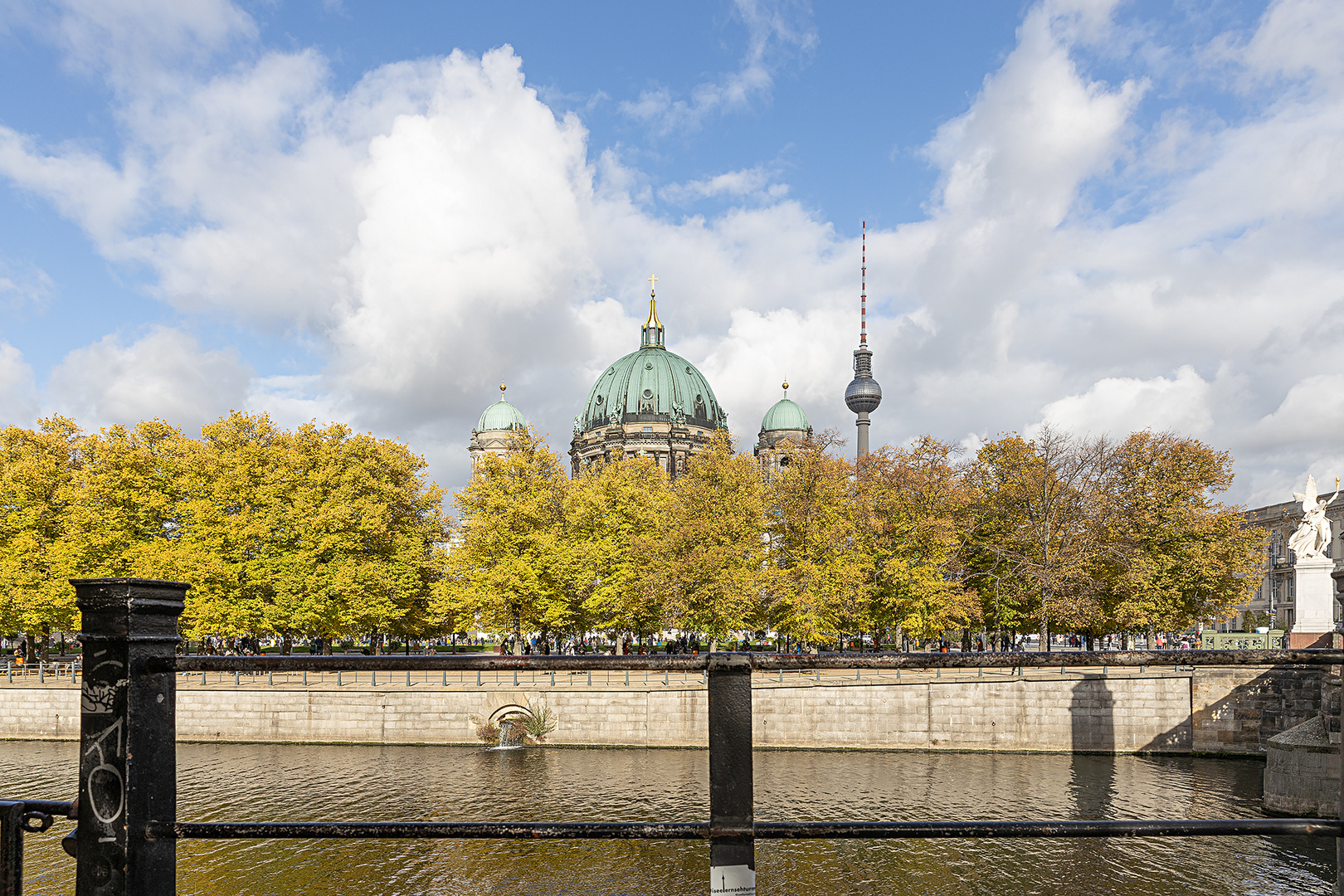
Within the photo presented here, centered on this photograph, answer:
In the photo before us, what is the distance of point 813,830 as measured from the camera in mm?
2996

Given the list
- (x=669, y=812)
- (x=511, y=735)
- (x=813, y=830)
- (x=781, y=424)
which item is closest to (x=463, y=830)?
(x=813, y=830)

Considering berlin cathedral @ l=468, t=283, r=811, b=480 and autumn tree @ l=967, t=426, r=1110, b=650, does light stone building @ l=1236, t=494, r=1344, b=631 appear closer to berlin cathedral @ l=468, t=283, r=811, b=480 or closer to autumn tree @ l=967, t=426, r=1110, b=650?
autumn tree @ l=967, t=426, r=1110, b=650

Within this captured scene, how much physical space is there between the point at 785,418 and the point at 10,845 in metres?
141

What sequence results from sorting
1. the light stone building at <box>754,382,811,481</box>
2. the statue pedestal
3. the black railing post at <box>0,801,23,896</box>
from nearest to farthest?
the black railing post at <box>0,801,23,896</box> → the statue pedestal → the light stone building at <box>754,382,811,481</box>

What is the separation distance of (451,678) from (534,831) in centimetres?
3707

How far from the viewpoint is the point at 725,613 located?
133ft

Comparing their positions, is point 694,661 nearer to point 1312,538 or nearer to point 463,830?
point 463,830

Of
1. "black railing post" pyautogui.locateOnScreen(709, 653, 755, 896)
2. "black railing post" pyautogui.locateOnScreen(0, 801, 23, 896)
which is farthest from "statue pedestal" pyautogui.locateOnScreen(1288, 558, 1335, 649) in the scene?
"black railing post" pyautogui.locateOnScreen(0, 801, 23, 896)

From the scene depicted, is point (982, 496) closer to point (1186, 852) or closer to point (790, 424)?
point (1186, 852)

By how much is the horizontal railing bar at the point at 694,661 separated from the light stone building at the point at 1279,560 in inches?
3376

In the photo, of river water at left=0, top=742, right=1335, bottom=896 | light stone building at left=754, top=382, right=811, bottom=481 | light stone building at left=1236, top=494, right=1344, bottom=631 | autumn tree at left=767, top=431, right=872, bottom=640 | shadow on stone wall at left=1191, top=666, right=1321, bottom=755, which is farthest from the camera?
light stone building at left=754, top=382, right=811, bottom=481

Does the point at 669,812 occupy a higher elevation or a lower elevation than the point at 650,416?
lower

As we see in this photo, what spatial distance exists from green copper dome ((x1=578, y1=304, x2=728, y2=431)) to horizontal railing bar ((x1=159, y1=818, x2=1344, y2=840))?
125 metres

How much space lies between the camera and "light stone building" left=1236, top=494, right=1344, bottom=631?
76875 mm
